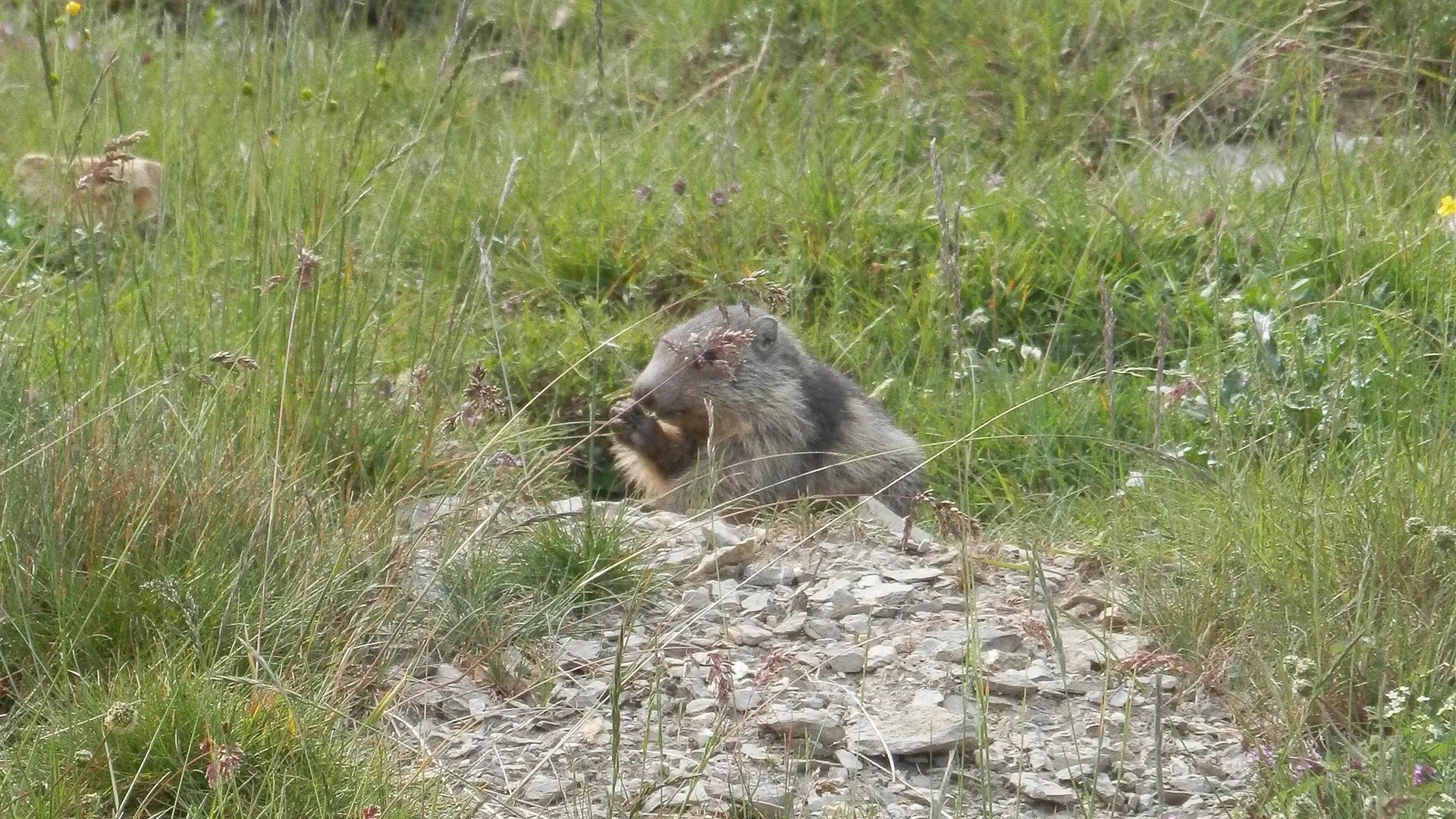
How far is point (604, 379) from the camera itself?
231 inches

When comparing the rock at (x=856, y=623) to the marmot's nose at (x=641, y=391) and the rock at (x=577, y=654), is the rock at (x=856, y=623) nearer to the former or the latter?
the rock at (x=577, y=654)

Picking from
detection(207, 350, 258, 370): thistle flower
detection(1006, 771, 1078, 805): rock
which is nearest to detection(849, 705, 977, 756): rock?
detection(1006, 771, 1078, 805): rock

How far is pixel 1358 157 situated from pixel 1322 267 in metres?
1.09

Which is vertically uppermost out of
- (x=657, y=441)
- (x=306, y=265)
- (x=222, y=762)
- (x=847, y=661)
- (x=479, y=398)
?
(x=306, y=265)

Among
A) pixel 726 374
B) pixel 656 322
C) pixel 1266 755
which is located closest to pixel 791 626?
pixel 1266 755

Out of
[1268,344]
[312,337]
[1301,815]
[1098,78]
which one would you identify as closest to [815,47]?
[1098,78]

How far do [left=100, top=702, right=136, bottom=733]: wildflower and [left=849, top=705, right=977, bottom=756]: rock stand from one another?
1304 millimetres

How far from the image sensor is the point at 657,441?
5660mm

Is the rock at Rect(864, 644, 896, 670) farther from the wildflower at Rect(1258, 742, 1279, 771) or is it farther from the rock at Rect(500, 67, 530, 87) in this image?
the rock at Rect(500, 67, 530, 87)

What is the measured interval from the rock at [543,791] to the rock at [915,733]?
22.3 inches

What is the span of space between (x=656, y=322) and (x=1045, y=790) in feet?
10.9

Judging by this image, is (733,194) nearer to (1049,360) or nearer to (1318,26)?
(1049,360)

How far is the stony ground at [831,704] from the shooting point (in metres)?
2.81

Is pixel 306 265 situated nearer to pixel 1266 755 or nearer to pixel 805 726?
pixel 805 726
